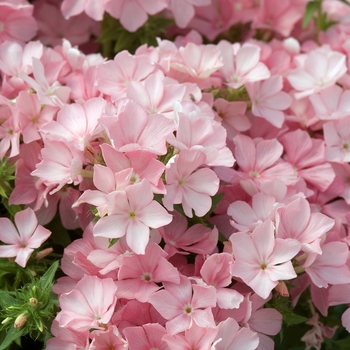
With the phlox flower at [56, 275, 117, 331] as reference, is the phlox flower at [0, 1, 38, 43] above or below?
above

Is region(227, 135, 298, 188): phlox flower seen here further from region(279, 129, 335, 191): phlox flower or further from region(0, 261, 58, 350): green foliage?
region(0, 261, 58, 350): green foliage

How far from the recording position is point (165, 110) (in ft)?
2.75

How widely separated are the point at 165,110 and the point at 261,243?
229 millimetres

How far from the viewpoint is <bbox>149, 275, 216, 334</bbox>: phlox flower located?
27.2 inches

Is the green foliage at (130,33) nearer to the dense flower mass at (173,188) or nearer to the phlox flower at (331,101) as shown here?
the dense flower mass at (173,188)

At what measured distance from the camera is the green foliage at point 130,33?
3.65 feet

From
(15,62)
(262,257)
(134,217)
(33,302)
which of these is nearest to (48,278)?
(33,302)

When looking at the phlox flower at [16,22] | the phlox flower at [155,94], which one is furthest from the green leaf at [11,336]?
the phlox flower at [16,22]

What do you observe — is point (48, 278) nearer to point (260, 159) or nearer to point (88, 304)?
point (88, 304)

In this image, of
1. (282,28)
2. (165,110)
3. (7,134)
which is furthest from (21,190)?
(282,28)

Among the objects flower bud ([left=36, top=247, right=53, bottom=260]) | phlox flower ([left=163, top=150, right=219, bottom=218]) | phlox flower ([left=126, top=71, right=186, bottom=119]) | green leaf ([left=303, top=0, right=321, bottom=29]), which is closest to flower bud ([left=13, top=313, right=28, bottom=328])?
flower bud ([left=36, top=247, right=53, bottom=260])

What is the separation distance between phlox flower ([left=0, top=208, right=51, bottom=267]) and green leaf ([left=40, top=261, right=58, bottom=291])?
1.4 inches

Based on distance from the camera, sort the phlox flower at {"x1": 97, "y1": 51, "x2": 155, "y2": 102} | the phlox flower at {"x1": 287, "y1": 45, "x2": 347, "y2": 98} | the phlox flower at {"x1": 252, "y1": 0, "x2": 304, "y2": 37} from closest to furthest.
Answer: the phlox flower at {"x1": 97, "y1": 51, "x2": 155, "y2": 102} → the phlox flower at {"x1": 287, "y1": 45, "x2": 347, "y2": 98} → the phlox flower at {"x1": 252, "y1": 0, "x2": 304, "y2": 37}

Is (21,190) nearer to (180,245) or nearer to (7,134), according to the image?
(7,134)
